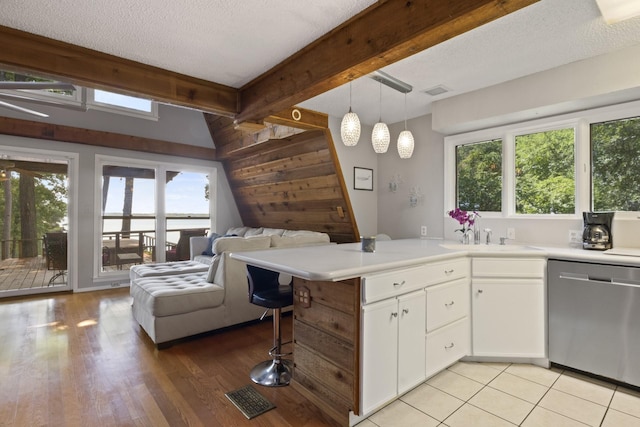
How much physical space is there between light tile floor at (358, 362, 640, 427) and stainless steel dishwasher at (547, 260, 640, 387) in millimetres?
155

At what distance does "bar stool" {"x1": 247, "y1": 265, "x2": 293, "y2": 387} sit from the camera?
7.43 ft

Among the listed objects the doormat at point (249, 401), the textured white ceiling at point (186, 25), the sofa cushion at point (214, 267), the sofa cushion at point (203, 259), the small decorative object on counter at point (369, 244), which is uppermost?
the textured white ceiling at point (186, 25)

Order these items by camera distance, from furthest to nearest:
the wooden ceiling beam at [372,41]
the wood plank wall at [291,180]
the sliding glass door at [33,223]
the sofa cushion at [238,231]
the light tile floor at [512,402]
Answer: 1. the sofa cushion at [238,231]
2. the sliding glass door at [33,223]
3. the wood plank wall at [291,180]
4. the light tile floor at [512,402]
5. the wooden ceiling beam at [372,41]

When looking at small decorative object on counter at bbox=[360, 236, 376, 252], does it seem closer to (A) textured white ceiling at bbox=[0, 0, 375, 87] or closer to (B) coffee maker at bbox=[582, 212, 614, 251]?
(A) textured white ceiling at bbox=[0, 0, 375, 87]

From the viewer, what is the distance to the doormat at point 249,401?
6.42 feet

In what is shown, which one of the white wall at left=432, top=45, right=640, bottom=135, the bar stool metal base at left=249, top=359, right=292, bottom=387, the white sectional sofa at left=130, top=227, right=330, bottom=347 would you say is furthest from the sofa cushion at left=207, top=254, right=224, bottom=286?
the white wall at left=432, top=45, right=640, bottom=135

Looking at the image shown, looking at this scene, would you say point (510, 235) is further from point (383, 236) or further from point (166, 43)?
point (166, 43)

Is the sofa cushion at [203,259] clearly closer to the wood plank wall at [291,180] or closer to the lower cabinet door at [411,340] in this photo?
the wood plank wall at [291,180]

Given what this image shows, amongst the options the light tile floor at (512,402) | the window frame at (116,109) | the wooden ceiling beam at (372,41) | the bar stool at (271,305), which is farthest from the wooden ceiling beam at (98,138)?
the light tile floor at (512,402)

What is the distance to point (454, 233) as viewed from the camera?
359 cm

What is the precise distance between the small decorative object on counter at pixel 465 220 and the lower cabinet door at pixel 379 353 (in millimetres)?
1553

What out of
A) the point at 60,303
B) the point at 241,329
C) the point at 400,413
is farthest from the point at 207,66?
the point at 60,303

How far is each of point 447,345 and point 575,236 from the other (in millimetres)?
1589

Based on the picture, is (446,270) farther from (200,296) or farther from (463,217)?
(200,296)
